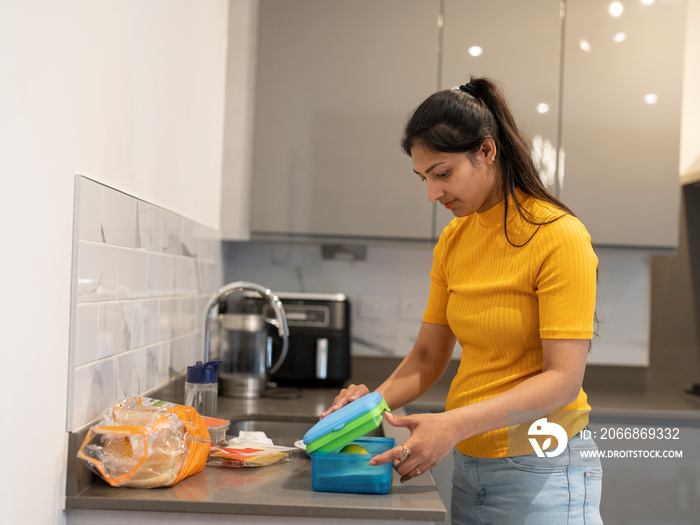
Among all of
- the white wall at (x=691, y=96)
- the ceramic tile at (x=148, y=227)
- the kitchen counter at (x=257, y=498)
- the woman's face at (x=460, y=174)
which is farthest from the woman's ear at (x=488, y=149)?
the white wall at (x=691, y=96)

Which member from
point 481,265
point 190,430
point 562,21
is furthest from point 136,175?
point 562,21

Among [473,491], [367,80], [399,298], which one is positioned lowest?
[473,491]

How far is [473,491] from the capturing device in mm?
1193

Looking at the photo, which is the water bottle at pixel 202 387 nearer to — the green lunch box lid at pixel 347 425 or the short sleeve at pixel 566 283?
the green lunch box lid at pixel 347 425

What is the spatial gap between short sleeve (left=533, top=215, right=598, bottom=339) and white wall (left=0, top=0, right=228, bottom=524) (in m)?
0.73

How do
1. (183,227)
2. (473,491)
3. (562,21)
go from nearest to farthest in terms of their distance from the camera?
(473,491)
(183,227)
(562,21)

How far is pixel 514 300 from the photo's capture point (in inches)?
44.6

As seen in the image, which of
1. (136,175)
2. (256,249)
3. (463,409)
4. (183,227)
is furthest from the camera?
(256,249)

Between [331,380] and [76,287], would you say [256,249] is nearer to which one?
[331,380]

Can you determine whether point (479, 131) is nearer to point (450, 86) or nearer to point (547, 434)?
point (547, 434)

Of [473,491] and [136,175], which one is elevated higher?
[136,175]

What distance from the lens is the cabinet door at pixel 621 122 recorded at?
218 cm

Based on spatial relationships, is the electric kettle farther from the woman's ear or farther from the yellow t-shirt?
the woman's ear

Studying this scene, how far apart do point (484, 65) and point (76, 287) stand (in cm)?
159
